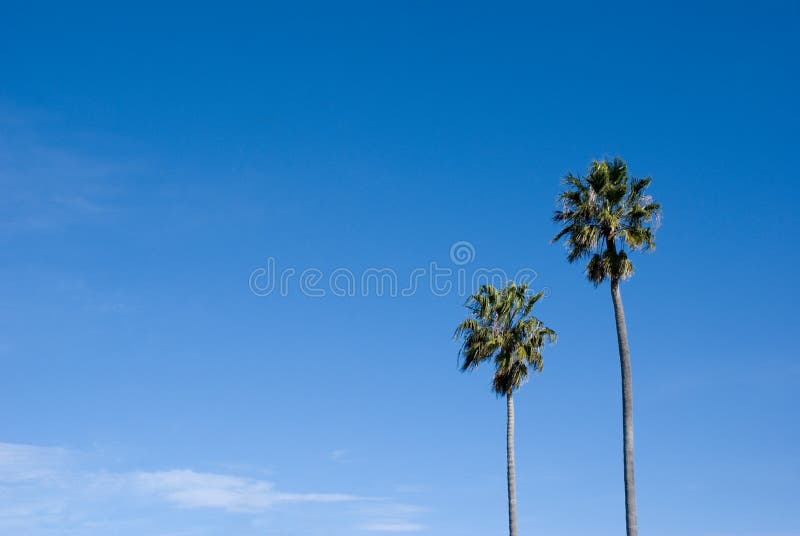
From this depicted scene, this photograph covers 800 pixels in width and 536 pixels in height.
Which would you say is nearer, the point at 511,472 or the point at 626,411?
the point at 626,411

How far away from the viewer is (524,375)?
53.4m

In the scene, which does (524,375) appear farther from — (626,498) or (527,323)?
(626,498)

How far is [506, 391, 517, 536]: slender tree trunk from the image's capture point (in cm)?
5097

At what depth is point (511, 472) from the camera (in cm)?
5200

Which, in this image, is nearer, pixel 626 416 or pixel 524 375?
pixel 626 416

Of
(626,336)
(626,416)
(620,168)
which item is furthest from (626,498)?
(620,168)

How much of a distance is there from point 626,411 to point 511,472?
14045 mm

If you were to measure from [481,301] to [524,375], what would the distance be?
4.74 meters

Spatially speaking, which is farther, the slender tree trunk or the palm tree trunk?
the slender tree trunk

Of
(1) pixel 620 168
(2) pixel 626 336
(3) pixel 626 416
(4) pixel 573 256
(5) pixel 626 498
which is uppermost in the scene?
(1) pixel 620 168

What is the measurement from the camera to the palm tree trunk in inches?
1478

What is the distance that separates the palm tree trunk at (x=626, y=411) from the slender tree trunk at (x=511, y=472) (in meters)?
13.5

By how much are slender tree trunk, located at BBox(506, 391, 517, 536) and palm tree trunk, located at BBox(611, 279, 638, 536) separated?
1349cm

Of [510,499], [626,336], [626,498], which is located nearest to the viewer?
[626,498]
